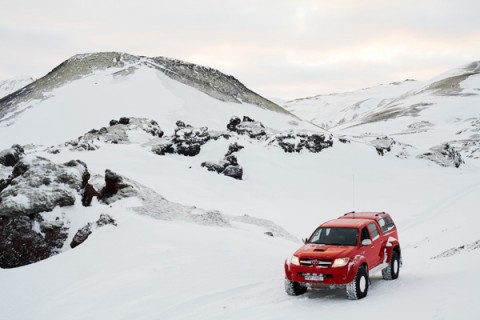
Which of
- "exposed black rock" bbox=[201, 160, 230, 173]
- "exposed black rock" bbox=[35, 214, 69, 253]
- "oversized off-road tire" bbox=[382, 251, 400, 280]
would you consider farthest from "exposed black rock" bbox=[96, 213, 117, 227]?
"exposed black rock" bbox=[201, 160, 230, 173]

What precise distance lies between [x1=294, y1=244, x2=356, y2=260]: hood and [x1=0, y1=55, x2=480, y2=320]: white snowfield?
1.18 m

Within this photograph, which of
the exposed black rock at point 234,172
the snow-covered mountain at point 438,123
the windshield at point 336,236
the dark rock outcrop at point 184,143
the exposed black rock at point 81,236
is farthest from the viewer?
the snow-covered mountain at point 438,123

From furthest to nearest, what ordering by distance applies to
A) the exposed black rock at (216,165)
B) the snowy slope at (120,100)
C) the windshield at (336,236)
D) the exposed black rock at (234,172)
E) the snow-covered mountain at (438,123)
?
1. the snow-covered mountain at (438,123)
2. the snowy slope at (120,100)
3. the exposed black rock at (216,165)
4. the exposed black rock at (234,172)
5. the windshield at (336,236)

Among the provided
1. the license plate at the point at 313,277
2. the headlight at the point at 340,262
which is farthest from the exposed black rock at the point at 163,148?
the headlight at the point at 340,262

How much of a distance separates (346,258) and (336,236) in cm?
139

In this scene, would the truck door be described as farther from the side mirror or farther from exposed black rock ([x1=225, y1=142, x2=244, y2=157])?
exposed black rock ([x1=225, y1=142, x2=244, y2=157])

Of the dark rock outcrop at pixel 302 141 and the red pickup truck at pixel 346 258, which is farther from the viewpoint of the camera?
the dark rock outcrop at pixel 302 141

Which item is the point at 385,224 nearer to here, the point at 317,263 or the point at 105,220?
the point at 317,263

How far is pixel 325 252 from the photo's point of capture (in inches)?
473

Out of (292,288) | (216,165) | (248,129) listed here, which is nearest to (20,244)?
(292,288)

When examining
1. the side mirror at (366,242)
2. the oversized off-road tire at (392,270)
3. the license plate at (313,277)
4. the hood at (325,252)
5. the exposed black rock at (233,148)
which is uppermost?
the exposed black rock at (233,148)

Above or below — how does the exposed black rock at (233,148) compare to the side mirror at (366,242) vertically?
above

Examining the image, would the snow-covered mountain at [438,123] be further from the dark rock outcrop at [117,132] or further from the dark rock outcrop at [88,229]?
the dark rock outcrop at [88,229]

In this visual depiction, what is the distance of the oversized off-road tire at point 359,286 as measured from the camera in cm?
1161
